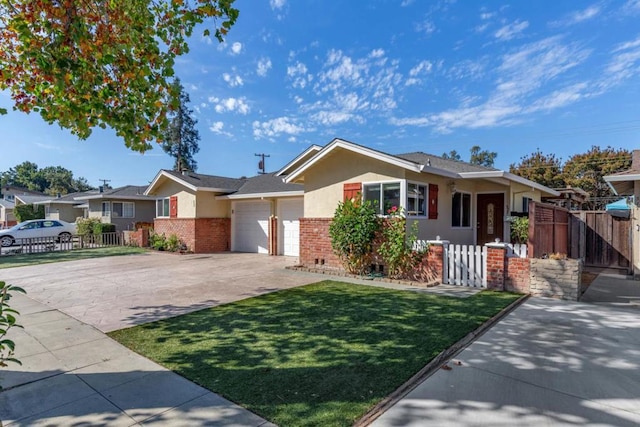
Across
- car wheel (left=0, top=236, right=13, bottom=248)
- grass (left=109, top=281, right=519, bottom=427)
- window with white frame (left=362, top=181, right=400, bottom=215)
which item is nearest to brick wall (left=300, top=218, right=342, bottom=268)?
window with white frame (left=362, top=181, right=400, bottom=215)

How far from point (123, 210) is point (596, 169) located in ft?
125

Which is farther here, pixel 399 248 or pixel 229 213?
pixel 229 213

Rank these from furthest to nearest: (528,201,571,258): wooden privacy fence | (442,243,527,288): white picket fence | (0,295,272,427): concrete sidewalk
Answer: (442,243,527,288): white picket fence → (528,201,571,258): wooden privacy fence → (0,295,272,427): concrete sidewalk

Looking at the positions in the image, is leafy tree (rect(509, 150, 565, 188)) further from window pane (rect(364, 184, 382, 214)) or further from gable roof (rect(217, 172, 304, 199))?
window pane (rect(364, 184, 382, 214))

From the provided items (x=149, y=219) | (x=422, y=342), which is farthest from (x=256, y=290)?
(x=149, y=219)

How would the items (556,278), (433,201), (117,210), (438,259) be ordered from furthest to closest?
(117,210) < (433,201) < (438,259) < (556,278)

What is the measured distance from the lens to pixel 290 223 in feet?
49.1

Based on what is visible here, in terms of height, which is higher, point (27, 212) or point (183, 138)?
point (183, 138)

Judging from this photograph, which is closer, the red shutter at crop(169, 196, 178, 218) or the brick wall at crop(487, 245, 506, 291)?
the brick wall at crop(487, 245, 506, 291)

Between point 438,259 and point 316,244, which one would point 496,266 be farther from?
point 316,244

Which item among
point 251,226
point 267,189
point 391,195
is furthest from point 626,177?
point 251,226

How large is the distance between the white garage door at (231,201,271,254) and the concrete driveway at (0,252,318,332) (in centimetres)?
226

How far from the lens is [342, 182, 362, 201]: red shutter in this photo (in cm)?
1036

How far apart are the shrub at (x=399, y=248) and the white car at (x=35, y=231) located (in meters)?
19.2
